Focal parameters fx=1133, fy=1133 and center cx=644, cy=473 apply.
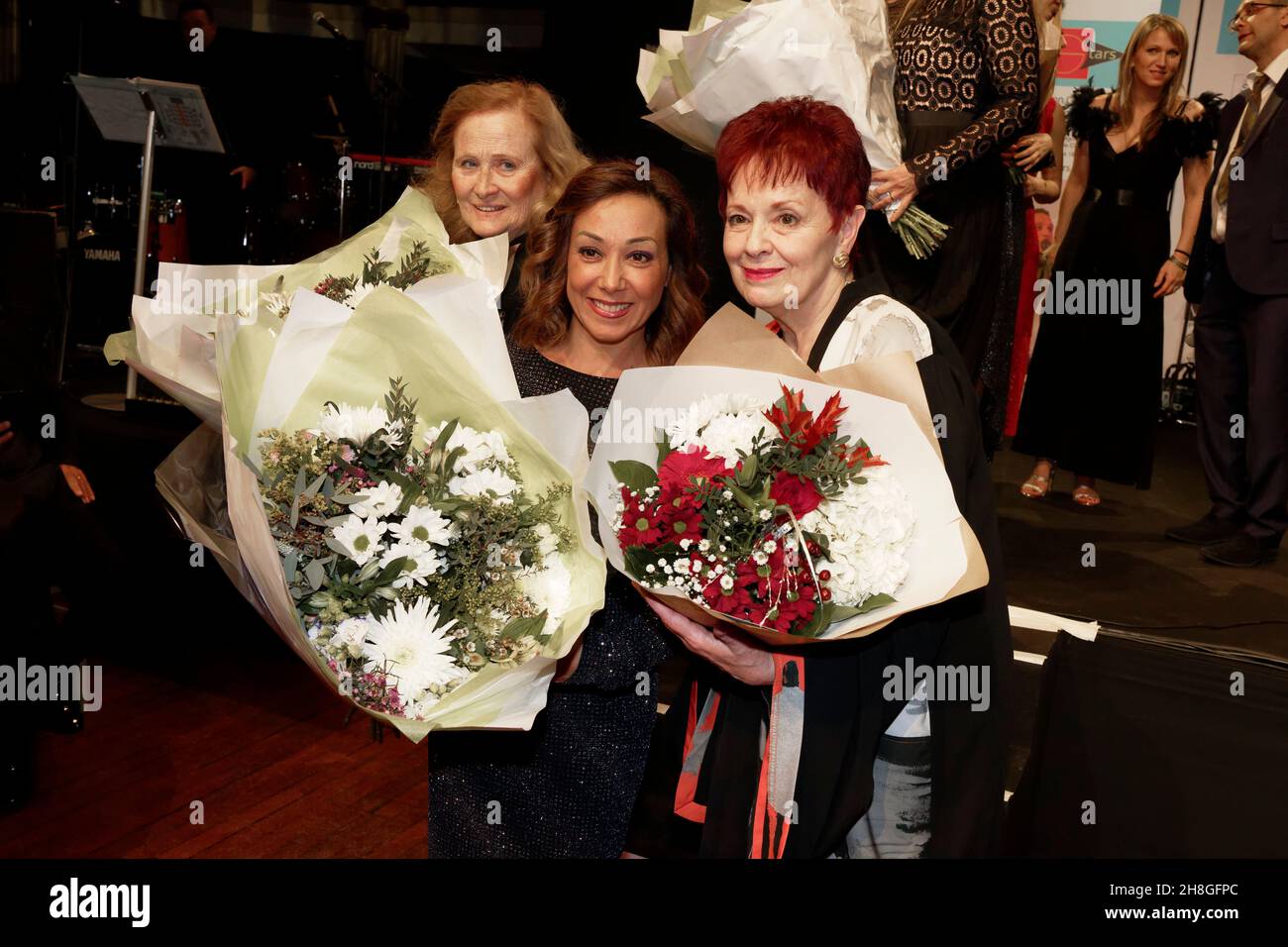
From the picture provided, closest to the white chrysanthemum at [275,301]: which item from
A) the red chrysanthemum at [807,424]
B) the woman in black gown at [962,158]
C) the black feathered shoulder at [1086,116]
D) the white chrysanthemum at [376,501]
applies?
the white chrysanthemum at [376,501]

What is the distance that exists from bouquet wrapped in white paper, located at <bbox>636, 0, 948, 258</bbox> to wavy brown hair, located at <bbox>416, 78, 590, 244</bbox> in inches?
8.7

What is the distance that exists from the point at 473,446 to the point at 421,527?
139 millimetres

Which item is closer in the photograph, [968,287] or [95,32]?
[968,287]

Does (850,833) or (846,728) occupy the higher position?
(846,728)

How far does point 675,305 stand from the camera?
225cm

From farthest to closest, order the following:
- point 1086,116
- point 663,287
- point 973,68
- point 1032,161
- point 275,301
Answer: point 1086,116 < point 1032,161 < point 973,68 < point 663,287 < point 275,301

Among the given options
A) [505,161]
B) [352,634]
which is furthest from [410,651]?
[505,161]

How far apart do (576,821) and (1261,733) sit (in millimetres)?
1244

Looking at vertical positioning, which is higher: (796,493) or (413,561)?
(796,493)

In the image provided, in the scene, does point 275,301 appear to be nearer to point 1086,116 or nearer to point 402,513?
point 402,513

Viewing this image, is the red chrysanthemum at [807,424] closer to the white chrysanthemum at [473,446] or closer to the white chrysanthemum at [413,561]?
the white chrysanthemum at [473,446]

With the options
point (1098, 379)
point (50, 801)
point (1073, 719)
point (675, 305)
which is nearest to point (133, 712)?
point (50, 801)

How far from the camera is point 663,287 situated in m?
2.23

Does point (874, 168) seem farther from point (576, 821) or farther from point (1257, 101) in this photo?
point (1257, 101)
